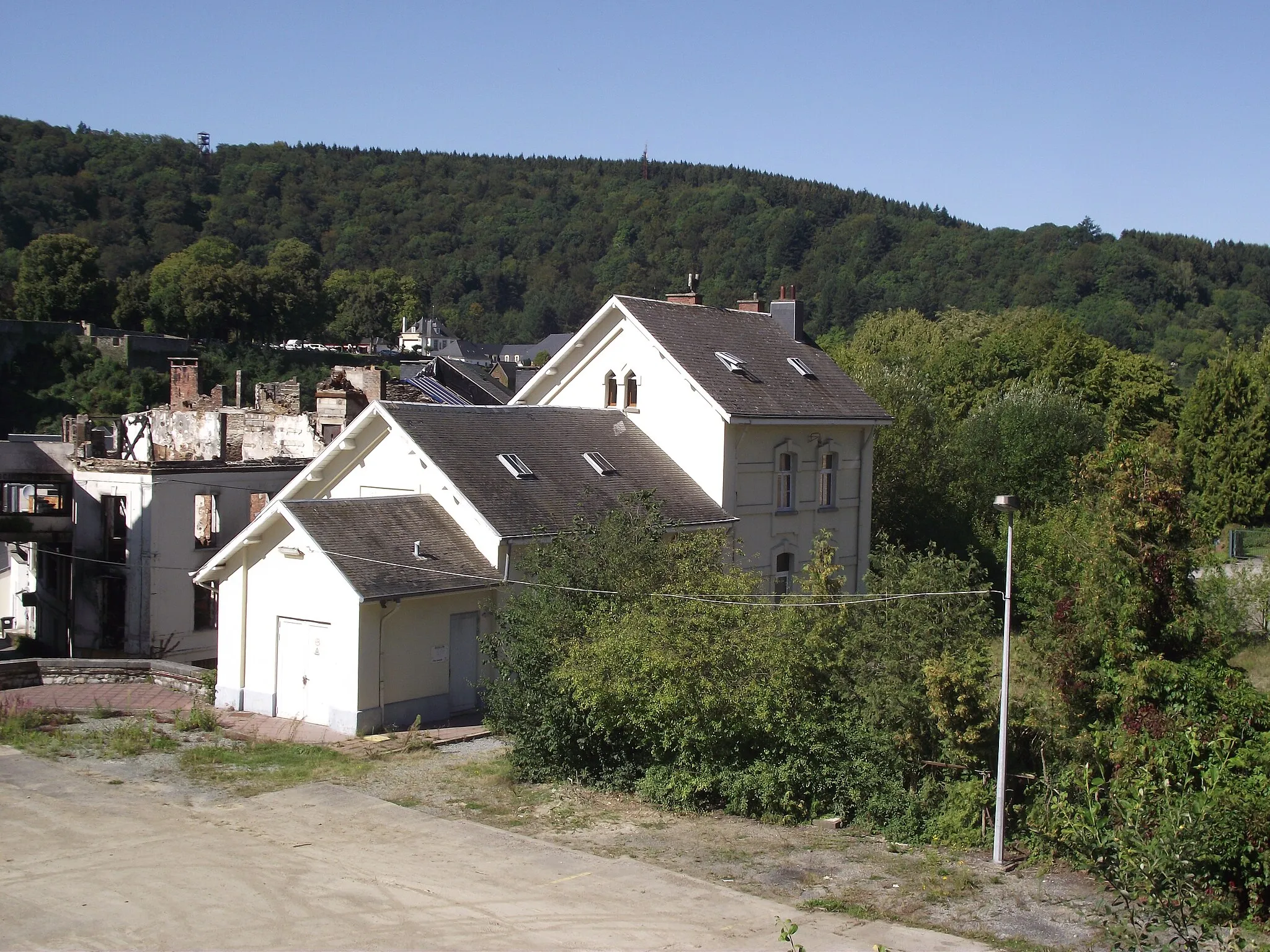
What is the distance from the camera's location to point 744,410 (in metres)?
27.8

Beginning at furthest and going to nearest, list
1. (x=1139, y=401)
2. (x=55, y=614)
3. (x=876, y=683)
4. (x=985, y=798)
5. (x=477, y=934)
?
(x=1139, y=401) → (x=55, y=614) → (x=876, y=683) → (x=985, y=798) → (x=477, y=934)

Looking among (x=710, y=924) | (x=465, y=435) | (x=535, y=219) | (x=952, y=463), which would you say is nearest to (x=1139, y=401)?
(x=952, y=463)

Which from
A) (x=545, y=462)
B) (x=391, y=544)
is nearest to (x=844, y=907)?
(x=391, y=544)

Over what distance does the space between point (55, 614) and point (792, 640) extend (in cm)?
2217

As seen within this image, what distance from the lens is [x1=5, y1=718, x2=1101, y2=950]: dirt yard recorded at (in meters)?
12.9

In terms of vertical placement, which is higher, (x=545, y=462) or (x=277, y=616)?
(x=545, y=462)

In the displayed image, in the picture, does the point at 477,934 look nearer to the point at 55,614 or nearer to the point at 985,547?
the point at 55,614

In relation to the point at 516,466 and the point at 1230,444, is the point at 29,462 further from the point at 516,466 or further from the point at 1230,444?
the point at 1230,444

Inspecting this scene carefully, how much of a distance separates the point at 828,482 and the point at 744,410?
4.52 meters

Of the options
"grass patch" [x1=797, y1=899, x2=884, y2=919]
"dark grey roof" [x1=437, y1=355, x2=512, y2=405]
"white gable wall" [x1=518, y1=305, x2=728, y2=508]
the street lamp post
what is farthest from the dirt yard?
"dark grey roof" [x1=437, y1=355, x2=512, y2=405]

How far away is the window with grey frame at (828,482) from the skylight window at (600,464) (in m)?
6.68

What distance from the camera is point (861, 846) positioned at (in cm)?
1524

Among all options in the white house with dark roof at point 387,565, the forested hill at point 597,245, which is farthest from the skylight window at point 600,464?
the forested hill at point 597,245

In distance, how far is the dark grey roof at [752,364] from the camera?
1123 inches
